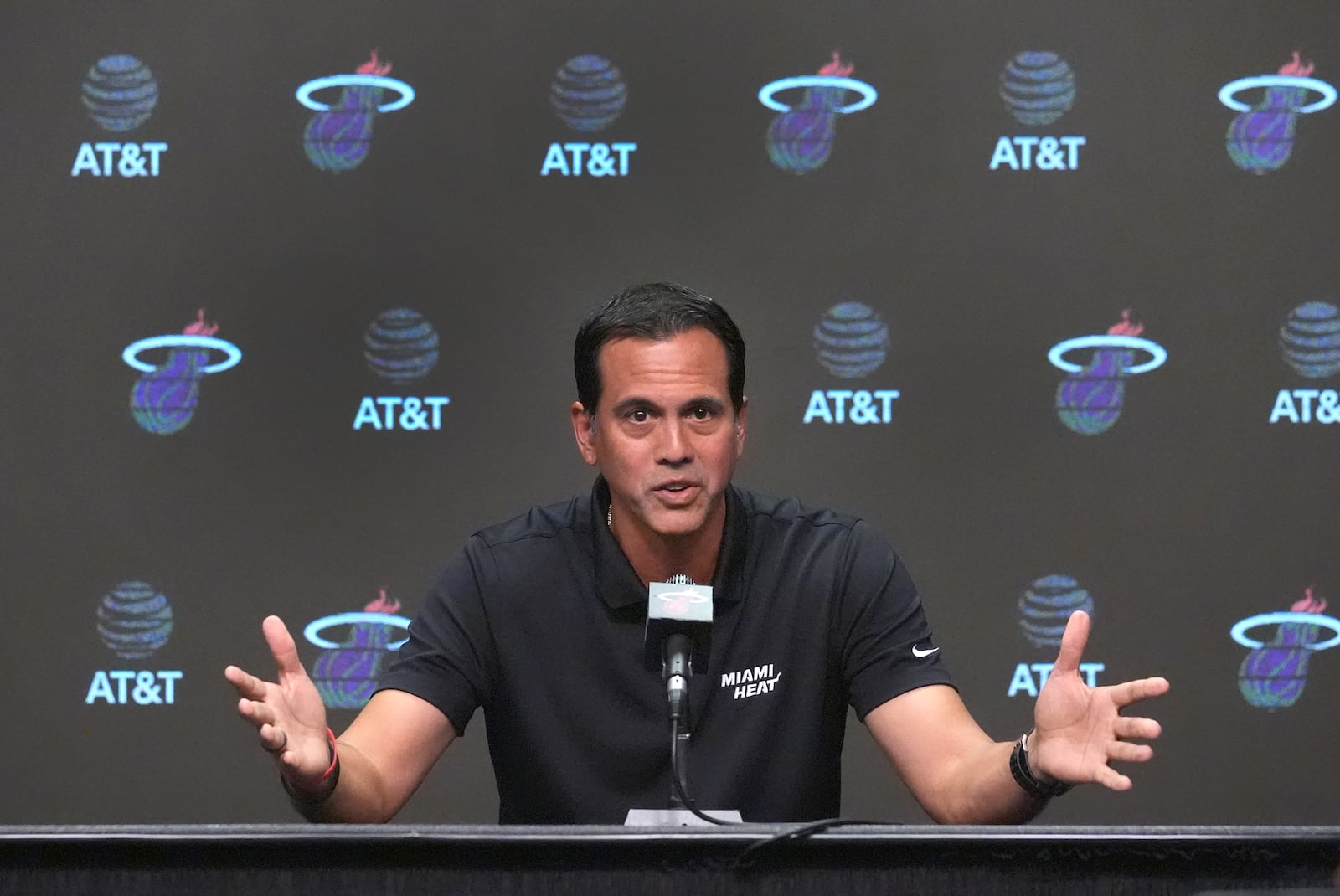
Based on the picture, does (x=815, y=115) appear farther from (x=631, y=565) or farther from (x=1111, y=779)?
(x=1111, y=779)

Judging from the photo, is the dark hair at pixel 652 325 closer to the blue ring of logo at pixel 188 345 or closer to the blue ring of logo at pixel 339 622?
the blue ring of logo at pixel 339 622

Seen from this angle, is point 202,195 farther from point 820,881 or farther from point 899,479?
point 820,881

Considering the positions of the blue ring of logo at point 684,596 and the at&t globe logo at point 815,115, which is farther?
the at&t globe logo at point 815,115

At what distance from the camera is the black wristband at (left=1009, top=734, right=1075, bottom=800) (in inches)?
73.4

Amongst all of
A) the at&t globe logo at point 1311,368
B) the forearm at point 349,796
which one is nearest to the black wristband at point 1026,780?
the forearm at point 349,796

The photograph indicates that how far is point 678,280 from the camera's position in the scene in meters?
3.68

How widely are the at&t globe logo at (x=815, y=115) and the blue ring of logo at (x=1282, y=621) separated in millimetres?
1566

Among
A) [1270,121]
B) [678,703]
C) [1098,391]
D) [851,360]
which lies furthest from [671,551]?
[1270,121]

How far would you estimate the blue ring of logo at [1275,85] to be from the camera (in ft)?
11.8

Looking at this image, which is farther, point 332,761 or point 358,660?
point 358,660

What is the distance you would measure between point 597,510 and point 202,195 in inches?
70.5

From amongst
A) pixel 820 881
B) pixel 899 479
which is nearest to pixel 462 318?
pixel 899 479

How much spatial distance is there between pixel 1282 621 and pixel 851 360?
1.24 metres

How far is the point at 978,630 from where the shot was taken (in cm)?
356
